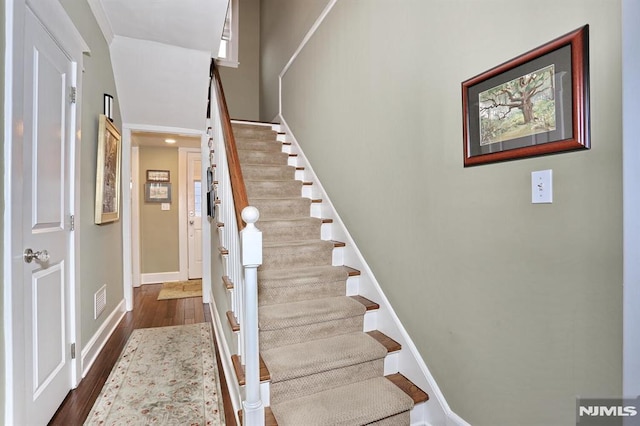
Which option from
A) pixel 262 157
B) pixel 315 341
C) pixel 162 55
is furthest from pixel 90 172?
pixel 315 341

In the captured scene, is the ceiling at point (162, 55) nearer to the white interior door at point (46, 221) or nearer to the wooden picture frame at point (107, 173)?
the wooden picture frame at point (107, 173)

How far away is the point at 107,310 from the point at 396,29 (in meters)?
3.33

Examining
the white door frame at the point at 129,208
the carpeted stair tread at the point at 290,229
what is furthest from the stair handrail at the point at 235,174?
the white door frame at the point at 129,208

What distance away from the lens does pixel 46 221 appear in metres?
1.72

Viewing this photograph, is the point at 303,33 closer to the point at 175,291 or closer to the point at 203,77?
the point at 203,77

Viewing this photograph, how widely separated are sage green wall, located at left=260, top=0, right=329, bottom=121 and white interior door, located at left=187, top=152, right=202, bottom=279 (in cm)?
140

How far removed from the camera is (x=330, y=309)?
82.3 inches

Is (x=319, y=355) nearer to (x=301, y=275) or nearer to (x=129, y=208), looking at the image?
(x=301, y=275)

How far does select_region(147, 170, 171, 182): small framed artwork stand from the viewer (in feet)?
16.8

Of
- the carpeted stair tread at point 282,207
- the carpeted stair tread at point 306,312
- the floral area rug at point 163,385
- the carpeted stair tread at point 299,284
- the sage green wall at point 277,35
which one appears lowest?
the floral area rug at point 163,385

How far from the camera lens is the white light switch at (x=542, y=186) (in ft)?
3.84

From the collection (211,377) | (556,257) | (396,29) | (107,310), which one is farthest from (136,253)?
(556,257)

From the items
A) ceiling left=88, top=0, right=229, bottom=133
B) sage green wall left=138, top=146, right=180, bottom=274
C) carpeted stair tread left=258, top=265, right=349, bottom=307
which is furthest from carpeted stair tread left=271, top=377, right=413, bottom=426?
sage green wall left=138, top=146, right=180, bottom=274

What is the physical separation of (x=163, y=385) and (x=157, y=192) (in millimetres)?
3753
